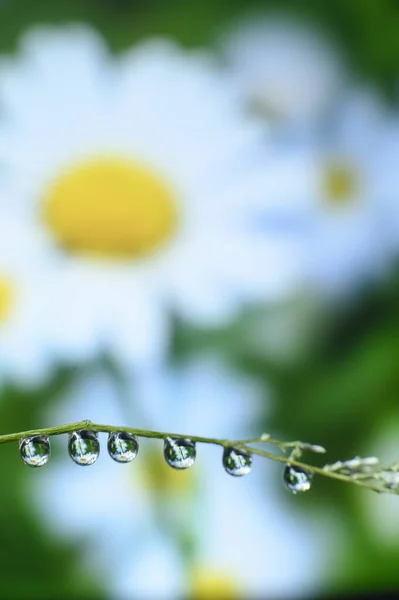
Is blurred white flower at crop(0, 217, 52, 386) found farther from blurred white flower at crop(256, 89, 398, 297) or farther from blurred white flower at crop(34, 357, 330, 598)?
blurred white flower at crop(256, 89, 398, 297)

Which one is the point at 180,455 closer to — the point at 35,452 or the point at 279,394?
the point at 35,452

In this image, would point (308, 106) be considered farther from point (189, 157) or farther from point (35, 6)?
point (35, 6)

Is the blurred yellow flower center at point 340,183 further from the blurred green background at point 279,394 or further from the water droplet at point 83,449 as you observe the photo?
the water droplet at point 83,449

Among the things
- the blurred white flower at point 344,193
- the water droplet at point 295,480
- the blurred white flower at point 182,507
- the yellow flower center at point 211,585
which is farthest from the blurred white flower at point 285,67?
the water droplet at point 295,480

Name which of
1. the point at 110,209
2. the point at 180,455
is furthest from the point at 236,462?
the point at 110,209

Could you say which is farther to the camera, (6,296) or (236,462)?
(6,296)
